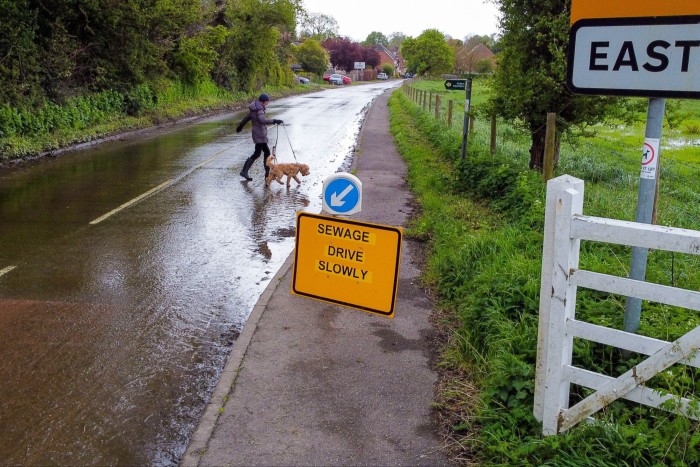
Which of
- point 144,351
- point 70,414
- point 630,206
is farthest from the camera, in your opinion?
point 630,206

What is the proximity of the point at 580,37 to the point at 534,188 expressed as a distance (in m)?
5.18

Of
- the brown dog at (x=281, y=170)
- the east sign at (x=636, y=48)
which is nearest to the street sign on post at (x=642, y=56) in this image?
the east sign at (x=636, y=48)

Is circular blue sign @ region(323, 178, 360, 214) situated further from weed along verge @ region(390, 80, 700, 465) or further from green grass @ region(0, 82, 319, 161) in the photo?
green grass @ region(0, 82, 319, 161)

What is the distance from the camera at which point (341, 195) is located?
4902 mm

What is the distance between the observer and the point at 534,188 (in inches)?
342

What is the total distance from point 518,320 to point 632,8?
104 inches

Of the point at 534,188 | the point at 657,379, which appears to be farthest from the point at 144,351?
the point at 534,188

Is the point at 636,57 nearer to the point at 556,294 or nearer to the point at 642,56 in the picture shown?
the point at 642,56

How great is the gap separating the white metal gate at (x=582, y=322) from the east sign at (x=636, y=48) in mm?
626

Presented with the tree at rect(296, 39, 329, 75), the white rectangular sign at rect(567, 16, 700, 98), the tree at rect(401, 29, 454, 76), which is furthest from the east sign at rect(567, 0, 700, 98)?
the tree at rect(296, 39, 329, 75)

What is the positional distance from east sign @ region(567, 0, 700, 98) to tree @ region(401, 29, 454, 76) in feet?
232

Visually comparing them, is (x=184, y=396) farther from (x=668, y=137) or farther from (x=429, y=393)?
(x=668, y=137)

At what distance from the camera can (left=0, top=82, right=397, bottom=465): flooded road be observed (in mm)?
4359

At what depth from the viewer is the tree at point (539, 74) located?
9.62 meters
